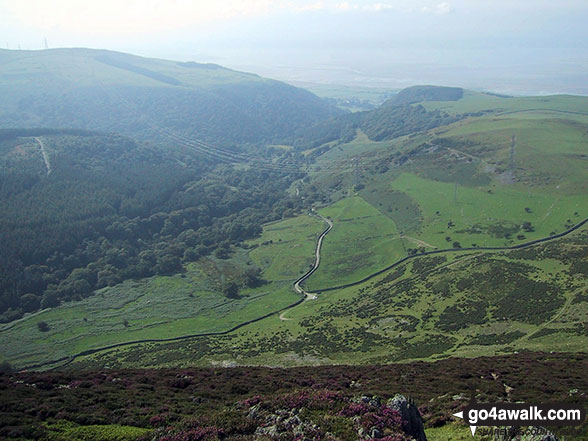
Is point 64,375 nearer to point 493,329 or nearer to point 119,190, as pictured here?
point 493,329

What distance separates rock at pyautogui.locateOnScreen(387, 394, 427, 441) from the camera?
19562 millimetres

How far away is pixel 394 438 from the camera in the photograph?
58.5 feet

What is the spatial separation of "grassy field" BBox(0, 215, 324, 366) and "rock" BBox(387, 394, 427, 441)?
61.7 m

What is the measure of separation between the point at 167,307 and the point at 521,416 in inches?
3238

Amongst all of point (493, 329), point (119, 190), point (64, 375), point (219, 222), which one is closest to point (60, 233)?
point (119, 190)

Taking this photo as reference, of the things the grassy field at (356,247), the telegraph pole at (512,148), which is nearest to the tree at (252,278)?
the grassy field at (356,247)

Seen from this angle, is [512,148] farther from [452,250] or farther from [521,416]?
[521,416]

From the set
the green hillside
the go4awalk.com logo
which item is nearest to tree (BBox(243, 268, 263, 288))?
the green hillside

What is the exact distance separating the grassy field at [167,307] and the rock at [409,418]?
203ft

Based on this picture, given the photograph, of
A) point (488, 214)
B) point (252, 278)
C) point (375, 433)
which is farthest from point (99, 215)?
point (375, 433)

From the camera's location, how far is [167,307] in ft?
303

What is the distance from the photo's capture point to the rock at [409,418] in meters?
19.6

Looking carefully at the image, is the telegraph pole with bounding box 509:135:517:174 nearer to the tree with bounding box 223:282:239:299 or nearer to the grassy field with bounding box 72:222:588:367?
the grassy field with bounding box 72:222:588:367

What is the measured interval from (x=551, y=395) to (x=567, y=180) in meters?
109
